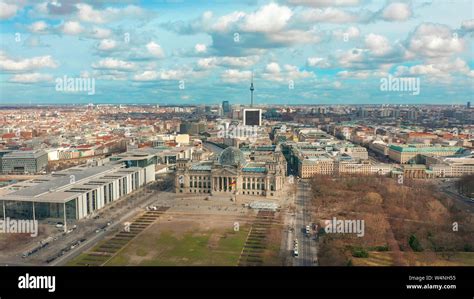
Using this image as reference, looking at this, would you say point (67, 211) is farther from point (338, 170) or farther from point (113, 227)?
point (338, 170)

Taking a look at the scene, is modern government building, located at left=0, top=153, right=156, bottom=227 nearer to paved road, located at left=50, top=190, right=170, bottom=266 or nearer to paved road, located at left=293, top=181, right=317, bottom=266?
paved road, located at left=50, top=190, right=170, bottom=266

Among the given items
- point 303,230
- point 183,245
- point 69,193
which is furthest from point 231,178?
point 183,245

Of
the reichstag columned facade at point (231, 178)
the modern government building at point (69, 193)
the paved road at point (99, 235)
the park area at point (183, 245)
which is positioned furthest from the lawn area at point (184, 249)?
the reichstag columned facade at point (231, 178)

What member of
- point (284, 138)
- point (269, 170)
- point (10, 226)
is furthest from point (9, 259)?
point (284, 138)

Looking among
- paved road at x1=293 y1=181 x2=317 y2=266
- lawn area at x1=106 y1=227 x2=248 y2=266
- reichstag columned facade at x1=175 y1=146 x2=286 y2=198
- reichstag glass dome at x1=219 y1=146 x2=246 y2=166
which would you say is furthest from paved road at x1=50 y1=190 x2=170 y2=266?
paved road at x1=293 y1=181 x2=317 y2=266

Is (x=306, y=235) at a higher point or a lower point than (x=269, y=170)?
lower

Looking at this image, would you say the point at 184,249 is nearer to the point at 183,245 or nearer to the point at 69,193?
the point at 183,245
